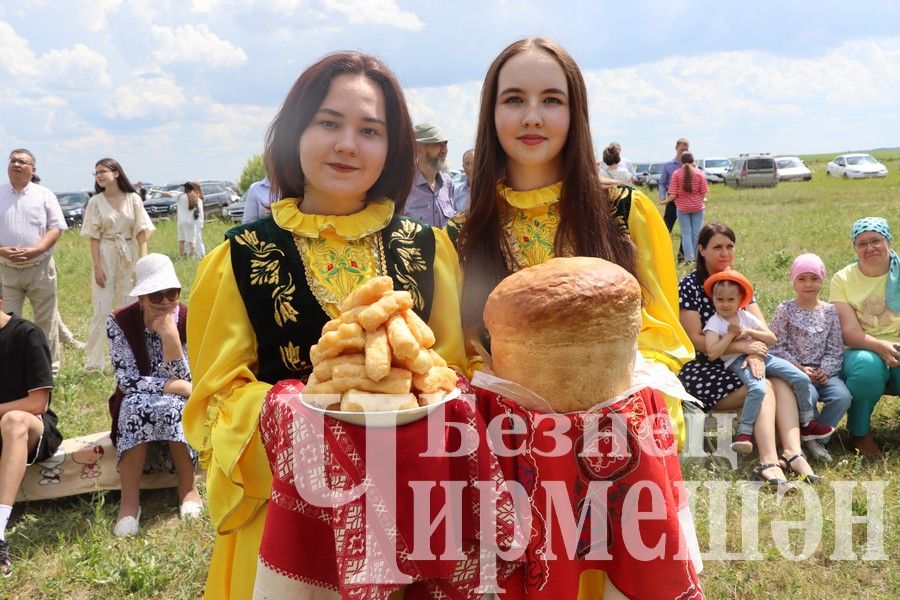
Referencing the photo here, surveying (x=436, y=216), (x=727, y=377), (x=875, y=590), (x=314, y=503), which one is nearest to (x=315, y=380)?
(x=314, y=503)

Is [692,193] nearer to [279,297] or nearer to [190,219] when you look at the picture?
[190,219]

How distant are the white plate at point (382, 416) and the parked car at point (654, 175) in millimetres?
34616

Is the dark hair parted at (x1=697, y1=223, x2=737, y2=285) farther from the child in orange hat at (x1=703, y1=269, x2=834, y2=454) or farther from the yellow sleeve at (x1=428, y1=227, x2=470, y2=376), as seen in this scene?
the yellow sleeve at (x1=428, y1=227, x2=470, y2=376)

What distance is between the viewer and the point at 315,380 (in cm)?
166

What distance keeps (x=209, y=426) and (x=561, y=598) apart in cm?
106

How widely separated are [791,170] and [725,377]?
34.9 m

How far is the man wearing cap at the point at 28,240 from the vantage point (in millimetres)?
7152

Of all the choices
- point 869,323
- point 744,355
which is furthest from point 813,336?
point 744,355

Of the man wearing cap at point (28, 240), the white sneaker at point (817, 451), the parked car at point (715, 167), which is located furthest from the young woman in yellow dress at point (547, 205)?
the parked car at point (715, 167)

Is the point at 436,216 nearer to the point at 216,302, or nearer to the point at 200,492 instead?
the point at 200,492

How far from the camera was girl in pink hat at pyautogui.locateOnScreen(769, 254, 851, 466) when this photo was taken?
5379mm

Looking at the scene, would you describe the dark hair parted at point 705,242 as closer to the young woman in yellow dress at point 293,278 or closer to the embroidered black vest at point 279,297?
the young woman in yellow dress at point 293,278

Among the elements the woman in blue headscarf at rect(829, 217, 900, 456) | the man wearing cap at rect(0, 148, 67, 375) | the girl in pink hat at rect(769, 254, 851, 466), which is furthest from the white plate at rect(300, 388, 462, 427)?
the man wearing cap at rect(0, 148, 67, 375)

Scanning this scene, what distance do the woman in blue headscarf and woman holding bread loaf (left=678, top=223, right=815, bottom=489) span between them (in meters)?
0.55
